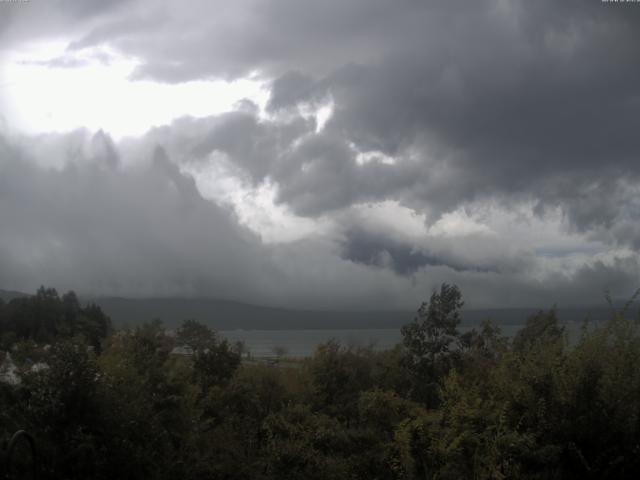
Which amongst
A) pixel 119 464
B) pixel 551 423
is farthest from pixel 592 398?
pixel 119 464

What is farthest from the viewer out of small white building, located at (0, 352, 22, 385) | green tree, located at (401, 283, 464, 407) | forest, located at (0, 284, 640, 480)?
green tree, located at (401, 283, 464, 407)

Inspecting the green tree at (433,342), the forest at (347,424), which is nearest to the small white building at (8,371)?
the forest at (347,424)

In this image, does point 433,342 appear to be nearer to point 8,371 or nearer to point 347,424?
point 347,424

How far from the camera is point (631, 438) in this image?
12242mm

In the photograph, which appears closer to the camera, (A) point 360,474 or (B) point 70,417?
(B) point 70,417

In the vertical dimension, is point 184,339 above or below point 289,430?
above

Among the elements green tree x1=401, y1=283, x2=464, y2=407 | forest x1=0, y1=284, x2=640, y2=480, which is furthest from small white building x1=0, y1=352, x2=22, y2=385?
green tree x1=401, y1=283, x2=464, y2=407

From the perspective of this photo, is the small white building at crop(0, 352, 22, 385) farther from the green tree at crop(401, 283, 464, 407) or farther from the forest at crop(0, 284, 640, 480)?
the green tree at crop(401, 283, 464, 407)

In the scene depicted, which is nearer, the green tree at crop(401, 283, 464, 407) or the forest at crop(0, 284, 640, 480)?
the forest at crop(0, 284, 640, 480)

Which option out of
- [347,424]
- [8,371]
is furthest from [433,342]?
[8,371]

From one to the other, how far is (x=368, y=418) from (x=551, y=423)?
6.16m

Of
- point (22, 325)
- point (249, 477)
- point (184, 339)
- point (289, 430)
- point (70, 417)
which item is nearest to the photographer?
point (70, 417)

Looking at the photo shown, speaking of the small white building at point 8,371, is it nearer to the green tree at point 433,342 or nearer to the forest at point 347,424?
the forest at point 347,424

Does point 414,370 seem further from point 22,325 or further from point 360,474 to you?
point 22,325
